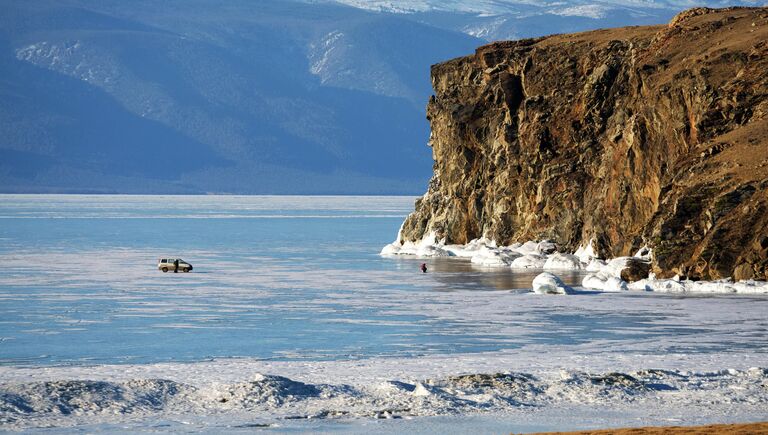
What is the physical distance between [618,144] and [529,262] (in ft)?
28.9

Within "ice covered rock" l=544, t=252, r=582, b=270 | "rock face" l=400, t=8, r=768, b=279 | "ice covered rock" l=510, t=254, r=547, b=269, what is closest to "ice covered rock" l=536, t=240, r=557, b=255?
"rock face" l=400, t=8, r=768, b=279

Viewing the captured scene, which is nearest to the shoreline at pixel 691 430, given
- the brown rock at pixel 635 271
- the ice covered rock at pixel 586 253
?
the brown rock at pixel 635 271

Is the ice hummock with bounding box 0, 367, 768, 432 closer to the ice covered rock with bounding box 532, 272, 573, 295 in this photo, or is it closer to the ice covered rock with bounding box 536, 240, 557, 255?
the ice covered rock with bounding box 532, 272, 573, 295

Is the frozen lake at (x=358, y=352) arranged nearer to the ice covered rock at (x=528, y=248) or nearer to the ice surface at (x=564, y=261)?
the ice surface at (x=564, y=261)

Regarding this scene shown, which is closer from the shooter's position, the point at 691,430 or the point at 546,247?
the point at 691,430

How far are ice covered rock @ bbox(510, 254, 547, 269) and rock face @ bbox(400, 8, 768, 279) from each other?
294 centimetres

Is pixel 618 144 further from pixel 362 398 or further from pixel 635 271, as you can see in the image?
pixel 362 398

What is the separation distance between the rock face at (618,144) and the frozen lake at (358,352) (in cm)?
620

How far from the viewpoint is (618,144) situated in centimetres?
7750

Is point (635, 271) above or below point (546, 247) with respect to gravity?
below

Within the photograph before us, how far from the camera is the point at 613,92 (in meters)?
82.2

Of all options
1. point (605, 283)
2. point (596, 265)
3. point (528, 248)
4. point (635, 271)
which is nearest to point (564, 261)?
point (596, 265)

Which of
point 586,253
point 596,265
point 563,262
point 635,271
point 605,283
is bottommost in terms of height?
point 605,283

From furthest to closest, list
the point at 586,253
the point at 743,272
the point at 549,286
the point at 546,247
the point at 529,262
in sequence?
the point at 546,247
the point at 529,262
the point at 586,253
the point at 743,272
the point at 549,286
